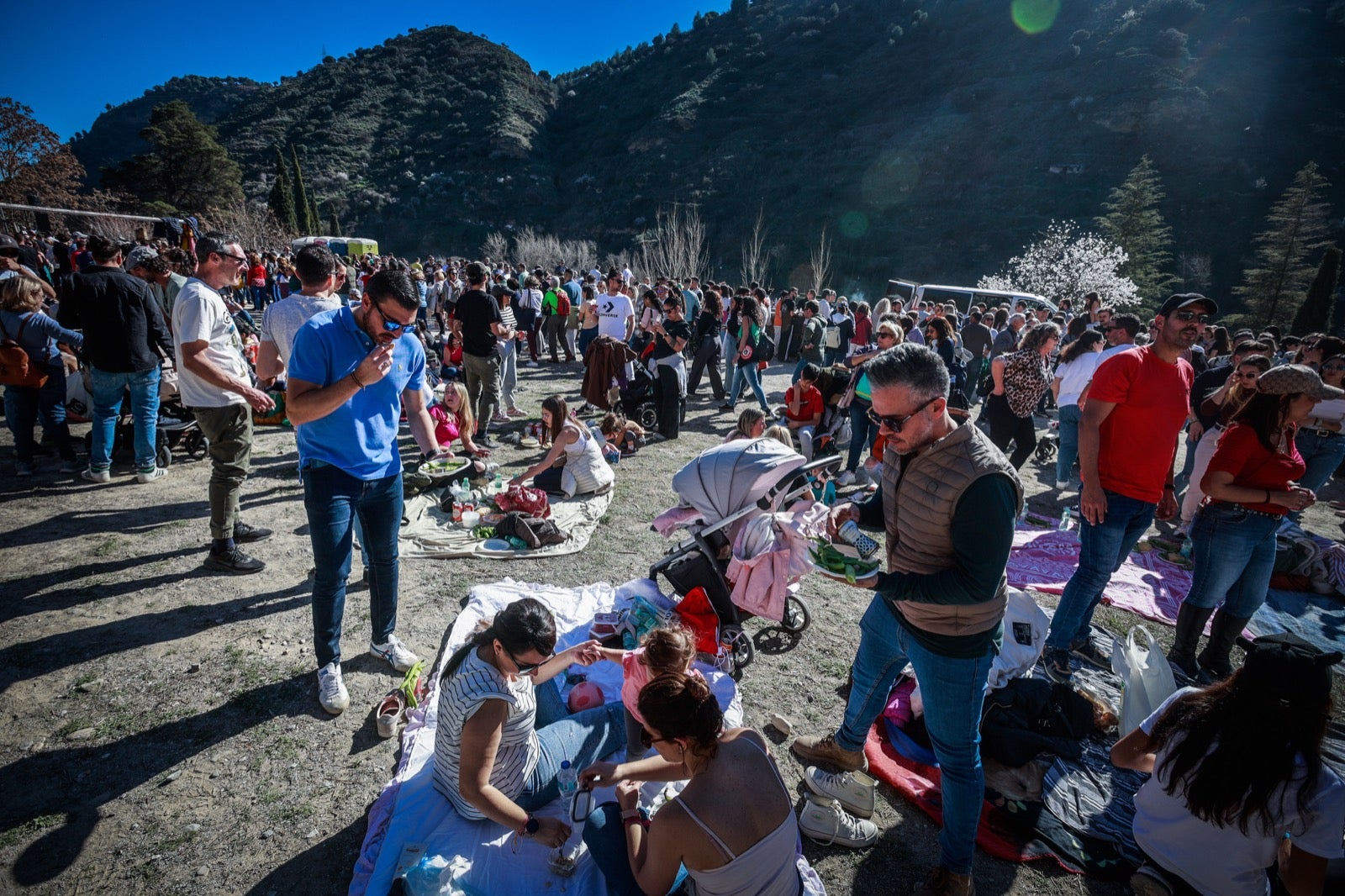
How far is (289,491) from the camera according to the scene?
20.0 feet

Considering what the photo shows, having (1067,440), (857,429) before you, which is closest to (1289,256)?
(1067,440)

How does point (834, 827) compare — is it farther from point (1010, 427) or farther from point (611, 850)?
point (1010, 427)

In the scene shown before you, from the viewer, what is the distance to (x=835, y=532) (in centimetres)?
247

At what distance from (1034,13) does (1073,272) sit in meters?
50.0

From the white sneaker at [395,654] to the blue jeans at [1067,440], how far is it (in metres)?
7.55

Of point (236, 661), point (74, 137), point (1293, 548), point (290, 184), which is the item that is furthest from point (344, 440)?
point (74, 137)

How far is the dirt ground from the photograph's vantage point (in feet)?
8.28

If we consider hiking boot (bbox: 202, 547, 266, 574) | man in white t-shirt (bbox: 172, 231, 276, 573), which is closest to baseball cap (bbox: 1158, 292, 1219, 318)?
man in white t-shirt (bbox: 172, 231, 276, 573)

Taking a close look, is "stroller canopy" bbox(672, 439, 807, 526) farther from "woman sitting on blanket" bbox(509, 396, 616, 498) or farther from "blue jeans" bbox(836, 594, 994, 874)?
"woman sitting on blanket" bbox(509, 396, 616, 498)

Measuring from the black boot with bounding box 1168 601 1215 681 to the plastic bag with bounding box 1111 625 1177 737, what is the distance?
87cm

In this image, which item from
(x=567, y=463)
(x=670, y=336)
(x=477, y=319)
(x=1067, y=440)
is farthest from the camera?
(x=670, y=336)

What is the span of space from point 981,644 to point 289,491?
6561 mm

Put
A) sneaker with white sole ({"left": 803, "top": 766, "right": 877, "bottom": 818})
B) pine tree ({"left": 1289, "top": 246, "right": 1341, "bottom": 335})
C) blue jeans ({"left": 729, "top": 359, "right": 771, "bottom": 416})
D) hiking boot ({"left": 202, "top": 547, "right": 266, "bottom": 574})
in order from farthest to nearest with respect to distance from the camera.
→ 1. pine tree ({"left": 1289, "top": 246, "right": 1341, "bottom": 335})
2. blue jeans ({"left": 729, "top": 359, "right": 771, "bottom": 416})
3. hiking boot ({"left": 202, "top": 547, "right": 266, "bottom": 574})
4. sneaker with white sole ({"left": 803, "top": 766, "right": 877, "bottom": 818})

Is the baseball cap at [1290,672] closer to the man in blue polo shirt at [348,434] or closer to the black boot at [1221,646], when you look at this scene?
the black boot at [1221,646]
